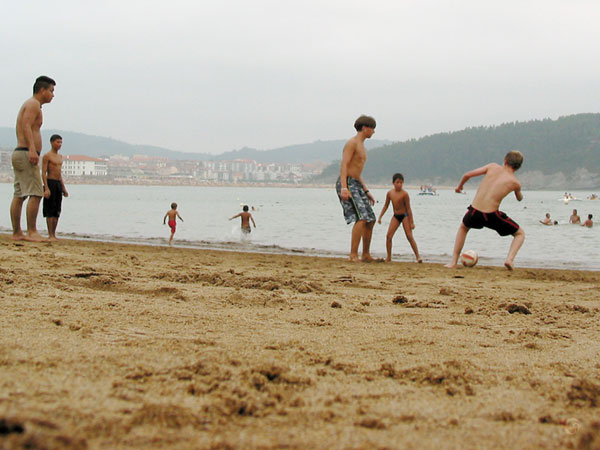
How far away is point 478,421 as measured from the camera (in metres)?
1.96

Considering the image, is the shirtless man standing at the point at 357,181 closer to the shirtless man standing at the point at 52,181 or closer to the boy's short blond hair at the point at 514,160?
the boy's short blond hair at the point at 514,160

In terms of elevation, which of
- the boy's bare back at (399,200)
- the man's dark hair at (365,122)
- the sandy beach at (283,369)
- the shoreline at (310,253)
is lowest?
the shoreline at (310,253)

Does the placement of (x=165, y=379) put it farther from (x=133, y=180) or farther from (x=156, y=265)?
(x=133, y=180)

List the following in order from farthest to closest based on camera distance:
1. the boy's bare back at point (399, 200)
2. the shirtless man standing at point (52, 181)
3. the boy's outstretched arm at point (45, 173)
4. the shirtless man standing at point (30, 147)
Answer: the boy's bare back at point (399, 200) < the shirtless man standing at point (52, 181) < the boy's outstretched arm at point (45, 173) < the shirtless man standing at point (30, 147)

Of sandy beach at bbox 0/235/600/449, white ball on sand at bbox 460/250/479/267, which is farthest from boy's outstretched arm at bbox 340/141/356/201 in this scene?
sandy beach at bbox 0/235/600/449

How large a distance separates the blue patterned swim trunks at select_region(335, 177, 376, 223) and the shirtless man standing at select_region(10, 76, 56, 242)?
4.15 meters

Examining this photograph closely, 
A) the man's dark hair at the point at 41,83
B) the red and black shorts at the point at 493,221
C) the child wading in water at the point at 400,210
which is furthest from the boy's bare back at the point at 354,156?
the man's dark hair at the point at 41,83

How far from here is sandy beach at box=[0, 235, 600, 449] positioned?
1746mm

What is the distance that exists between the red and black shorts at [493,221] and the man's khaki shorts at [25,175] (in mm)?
5876

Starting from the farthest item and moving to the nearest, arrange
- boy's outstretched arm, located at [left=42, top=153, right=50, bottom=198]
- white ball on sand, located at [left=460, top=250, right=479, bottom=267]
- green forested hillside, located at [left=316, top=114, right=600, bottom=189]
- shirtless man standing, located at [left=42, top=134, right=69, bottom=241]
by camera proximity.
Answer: green forested hillside, located at [left=316, top=114, right=600, bottom=189], shirtless man standing, located at [left=42, top=134, right=69, bottom=241], boy's outstretched arm, located at [left=42, top=153, right=50, bottom=198], white ball on sand, located at [left=460, top=250, right=479, bottom=267]

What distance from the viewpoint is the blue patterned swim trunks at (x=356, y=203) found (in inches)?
332

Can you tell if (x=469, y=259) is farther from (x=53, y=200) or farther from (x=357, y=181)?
(x=53, y=200)

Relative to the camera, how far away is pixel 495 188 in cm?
764

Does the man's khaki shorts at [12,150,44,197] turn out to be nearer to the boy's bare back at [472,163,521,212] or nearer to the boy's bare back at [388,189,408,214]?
the boy's bare back at [388,189,408,214]
